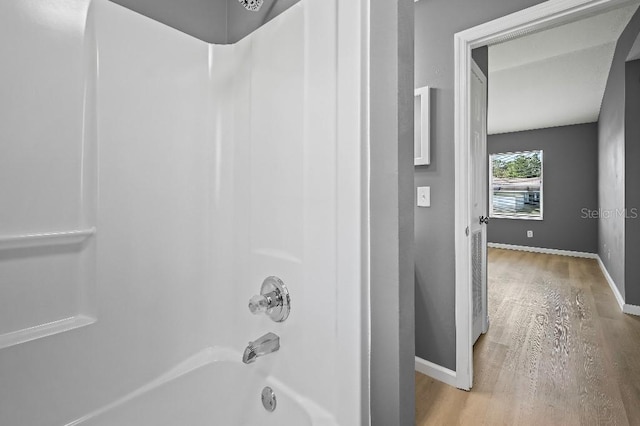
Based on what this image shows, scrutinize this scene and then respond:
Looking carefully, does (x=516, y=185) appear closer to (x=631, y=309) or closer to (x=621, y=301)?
(x=621, y=301)

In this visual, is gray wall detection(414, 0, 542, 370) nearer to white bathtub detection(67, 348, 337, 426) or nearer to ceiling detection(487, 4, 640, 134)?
white bathtub detection(67, 348, 337, 426)

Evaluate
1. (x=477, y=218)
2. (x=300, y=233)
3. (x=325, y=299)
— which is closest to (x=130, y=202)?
(x=300, y=233)

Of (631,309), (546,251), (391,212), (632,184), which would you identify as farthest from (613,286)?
(391,212)

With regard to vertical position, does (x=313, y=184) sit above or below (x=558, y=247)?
above

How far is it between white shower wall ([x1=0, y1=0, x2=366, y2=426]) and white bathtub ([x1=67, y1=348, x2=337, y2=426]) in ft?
0.13

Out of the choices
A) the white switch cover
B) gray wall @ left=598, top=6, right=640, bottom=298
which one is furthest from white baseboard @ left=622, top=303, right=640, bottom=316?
the white switch cover

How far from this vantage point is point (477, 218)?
7.75 ft

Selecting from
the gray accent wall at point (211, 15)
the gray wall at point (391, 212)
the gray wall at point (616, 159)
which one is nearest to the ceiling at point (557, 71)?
the gray wall at point (616, 159)

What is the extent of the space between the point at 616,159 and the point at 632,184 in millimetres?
700

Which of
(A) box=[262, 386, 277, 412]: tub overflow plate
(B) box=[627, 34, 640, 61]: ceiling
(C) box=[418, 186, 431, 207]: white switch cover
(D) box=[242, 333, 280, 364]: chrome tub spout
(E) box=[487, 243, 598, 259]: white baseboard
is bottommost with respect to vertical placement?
(E) box=[487, 243, 598, 259]: white baseboard

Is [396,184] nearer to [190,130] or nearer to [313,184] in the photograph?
[313,184]

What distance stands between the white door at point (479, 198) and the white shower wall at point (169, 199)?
5.52 ft

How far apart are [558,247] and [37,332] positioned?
7.73m

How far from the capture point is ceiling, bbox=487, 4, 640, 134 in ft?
9.28
